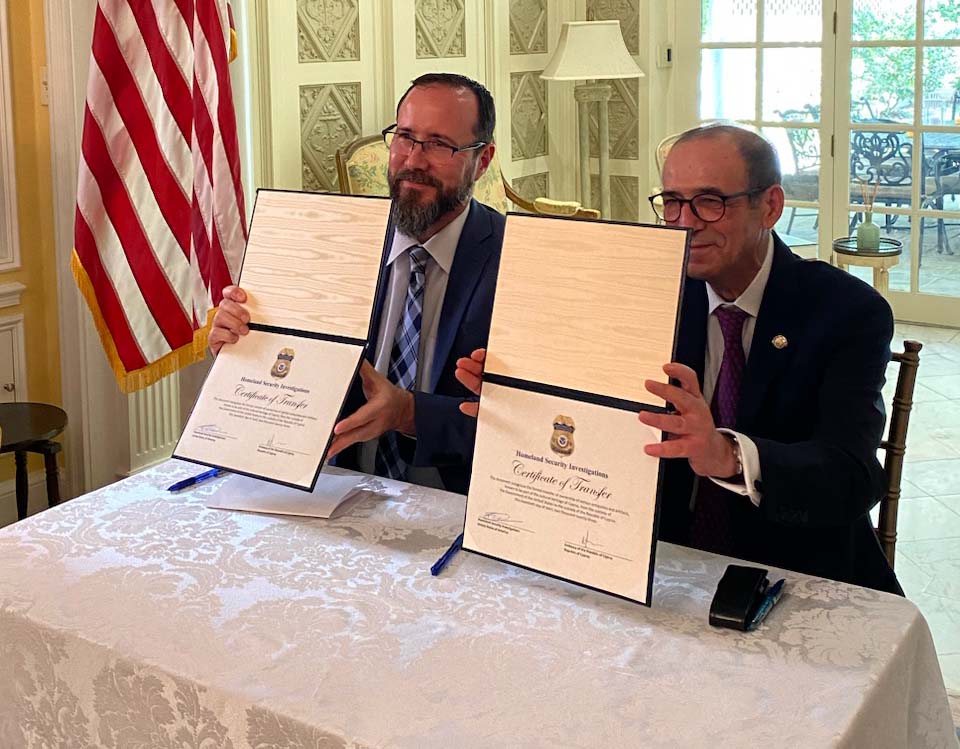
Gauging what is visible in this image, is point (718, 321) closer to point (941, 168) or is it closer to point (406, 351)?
point (406, 351)

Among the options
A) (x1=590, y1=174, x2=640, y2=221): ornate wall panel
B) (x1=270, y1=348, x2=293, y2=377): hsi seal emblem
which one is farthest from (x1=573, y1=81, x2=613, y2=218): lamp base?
(x1=270, y1=348, x2=293, y2=377): hsi seal emblem

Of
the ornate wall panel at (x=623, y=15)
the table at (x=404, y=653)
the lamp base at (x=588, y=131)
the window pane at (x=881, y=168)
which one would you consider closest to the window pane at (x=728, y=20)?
the ornate wall panel at (x=623, y=15)

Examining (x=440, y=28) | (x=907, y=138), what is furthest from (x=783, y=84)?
(x=440, y=28)

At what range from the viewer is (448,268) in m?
2.21

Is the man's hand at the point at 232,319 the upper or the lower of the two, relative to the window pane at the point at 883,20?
lower

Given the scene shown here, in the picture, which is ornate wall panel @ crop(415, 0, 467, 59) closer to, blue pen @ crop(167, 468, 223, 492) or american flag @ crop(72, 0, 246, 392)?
american flag @ crop(72, 0, 246, 392)

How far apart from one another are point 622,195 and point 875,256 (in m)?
1.51

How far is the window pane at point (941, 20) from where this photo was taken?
5.94 m

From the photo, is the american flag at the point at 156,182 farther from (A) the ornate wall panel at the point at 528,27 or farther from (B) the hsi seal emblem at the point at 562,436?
(A) the ornate wall panel at the point at 528,27

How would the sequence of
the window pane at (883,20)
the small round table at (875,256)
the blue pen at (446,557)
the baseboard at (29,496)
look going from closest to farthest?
the blue pen at (446,557)
the baseboard at (29,496)
the small round table at (875,256)
the window pane at (883,20)

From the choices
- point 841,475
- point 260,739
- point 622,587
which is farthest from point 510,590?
point 841,475

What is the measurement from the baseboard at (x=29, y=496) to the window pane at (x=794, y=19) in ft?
14.7

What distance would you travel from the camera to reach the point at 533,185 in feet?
21.0

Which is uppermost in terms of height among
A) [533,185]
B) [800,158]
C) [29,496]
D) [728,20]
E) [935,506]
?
[728,20]
